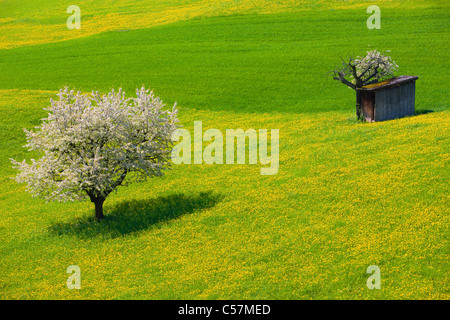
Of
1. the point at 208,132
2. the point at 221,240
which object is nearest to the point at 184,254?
the point at 221,240

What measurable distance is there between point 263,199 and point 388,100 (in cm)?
1633

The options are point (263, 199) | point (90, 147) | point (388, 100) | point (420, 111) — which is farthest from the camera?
point (420, 111)

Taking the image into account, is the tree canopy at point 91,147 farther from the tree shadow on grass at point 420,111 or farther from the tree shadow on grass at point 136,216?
the tree shadow on grass at point 420,111

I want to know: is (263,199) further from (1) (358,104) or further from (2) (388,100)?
(2) (388,100)

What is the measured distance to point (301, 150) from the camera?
107 ft

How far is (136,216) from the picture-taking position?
26.7m

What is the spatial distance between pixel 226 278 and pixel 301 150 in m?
14.8

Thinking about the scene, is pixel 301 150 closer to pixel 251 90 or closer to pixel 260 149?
pixel 260 149

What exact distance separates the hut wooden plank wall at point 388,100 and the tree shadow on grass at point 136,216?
15.9 meters

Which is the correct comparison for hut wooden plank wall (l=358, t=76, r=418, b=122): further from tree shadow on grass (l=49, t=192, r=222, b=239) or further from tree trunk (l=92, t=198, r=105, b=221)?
tree trunk (l=92, t=198, r=105, b=221)

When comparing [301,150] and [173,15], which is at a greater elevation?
[173,15]

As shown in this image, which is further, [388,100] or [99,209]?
[388,100]

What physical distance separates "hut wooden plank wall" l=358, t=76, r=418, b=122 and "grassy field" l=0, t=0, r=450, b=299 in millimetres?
1441

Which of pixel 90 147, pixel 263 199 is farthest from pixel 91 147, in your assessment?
pixel 263 199
